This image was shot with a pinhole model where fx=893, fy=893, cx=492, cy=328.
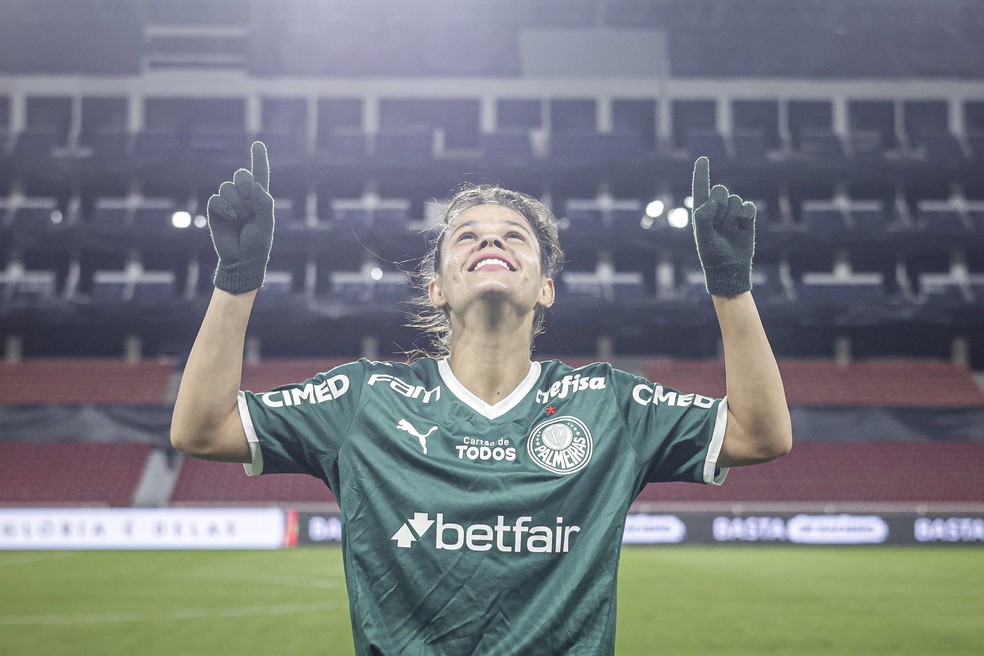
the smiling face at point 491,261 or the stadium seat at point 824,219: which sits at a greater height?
the stadium seat at point 824,219

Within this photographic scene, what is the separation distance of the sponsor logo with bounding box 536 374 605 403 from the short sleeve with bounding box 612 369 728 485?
0.28 ft

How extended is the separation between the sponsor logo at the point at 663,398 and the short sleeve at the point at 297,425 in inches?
33.6

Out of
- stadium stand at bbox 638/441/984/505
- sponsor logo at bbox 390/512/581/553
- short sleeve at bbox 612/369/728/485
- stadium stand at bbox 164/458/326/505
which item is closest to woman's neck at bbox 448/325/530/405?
short sleeve at bbox 612/369/728/485

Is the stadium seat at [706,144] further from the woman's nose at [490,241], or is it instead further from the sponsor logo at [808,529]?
the woman's nose at [490,241]

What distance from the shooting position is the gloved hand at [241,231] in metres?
2.57

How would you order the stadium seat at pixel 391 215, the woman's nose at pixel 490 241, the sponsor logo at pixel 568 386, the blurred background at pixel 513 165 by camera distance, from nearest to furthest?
the sponsor logo at pixel 568 386, the woman's nose at pixel 490 241, the blurred background at pixel 513 165, the stadium seat at pixel 391 215

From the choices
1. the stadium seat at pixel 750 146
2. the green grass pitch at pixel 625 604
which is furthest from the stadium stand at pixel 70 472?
the stadium seat at pixel 750 146

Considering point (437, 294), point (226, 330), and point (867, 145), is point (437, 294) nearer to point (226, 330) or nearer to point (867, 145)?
point (226, 330)

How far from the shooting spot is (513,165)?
26.2 m

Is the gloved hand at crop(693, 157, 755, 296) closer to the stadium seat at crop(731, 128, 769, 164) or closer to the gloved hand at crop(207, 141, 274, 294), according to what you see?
the gloved hand at crop(207, 141, 274, 294)

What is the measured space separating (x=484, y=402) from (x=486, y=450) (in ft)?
0.72

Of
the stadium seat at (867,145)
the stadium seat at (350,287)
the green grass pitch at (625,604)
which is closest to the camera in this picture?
the green grass pitch at (625,604)

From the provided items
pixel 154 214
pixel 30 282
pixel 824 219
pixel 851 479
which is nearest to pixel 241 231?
pixel 851 479

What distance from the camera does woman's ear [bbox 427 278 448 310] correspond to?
123 inches
